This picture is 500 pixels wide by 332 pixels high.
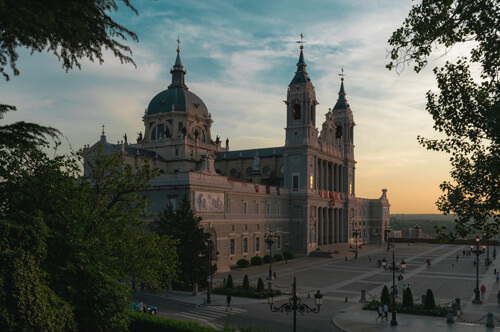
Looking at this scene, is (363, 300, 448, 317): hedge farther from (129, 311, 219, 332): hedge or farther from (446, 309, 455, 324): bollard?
(129, 311, 219, 332): hedge

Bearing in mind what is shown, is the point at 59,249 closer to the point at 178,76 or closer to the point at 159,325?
the point at 159,325

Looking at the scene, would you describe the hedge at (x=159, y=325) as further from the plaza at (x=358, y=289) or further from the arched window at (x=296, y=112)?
the arched window at (x=296, y=112)

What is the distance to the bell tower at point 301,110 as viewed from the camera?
76312mm

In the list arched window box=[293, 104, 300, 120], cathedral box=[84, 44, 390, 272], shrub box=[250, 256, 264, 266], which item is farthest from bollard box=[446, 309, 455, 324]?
arched window box=[293, 104, 300, 120]

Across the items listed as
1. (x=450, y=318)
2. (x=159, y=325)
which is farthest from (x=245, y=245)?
(x=159, y=325)

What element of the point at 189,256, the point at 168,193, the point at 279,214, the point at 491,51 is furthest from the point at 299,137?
the point at 491,51

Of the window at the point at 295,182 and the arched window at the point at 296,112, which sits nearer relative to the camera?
the window at the point at 295,182

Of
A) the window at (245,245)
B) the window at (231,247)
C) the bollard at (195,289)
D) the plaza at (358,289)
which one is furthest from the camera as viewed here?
the window at (245,245)

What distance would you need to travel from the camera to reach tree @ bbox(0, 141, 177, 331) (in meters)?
14.9

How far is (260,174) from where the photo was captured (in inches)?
3433

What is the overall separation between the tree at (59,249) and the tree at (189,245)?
16579mm

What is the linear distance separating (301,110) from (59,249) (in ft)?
204

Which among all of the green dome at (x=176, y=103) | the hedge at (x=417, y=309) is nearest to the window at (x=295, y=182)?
the green dome at (x=176, y=103)

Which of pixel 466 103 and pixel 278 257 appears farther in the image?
pixel 278 257
